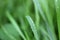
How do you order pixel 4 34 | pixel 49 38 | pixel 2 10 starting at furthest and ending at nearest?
pixel 2 10
pixel 4 34
pixel 49 38

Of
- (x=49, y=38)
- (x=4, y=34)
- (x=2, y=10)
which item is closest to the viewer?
(x=49, y=38)

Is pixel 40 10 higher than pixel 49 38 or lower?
higher

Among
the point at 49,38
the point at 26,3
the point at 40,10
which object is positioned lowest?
the point at 49,38

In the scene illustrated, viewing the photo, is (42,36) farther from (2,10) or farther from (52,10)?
(2,10)

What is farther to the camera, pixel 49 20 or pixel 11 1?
pixel 11 1

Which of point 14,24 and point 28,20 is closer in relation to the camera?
point 28,20

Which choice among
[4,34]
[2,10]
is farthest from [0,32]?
[2,10]

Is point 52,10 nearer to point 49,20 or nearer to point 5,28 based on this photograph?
point 49,20
